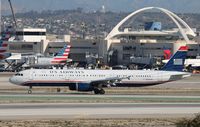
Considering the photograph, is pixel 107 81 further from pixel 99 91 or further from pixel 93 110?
pixel 93 110

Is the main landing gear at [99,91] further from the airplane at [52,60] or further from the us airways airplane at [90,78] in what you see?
the airplane at [52,60]

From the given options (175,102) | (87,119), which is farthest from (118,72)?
(87,119)

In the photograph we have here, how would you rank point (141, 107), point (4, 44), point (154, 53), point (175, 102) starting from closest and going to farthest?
point (141, 107) < point (175, 102) < point (4, 44) < point (154, 53)

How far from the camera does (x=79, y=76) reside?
271ft

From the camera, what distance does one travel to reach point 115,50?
19838cm

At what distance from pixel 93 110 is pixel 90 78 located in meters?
26.2

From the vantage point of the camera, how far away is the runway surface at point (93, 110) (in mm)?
52656

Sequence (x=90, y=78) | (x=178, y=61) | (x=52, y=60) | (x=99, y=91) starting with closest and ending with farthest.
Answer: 1. (x=99, y=91)
2. (x=90, y=78)
3. (x=178, y=61)
4. (x=52, y=60)

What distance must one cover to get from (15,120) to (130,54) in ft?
488

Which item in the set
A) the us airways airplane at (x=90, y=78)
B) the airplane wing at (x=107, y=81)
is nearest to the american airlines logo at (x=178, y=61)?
the us airways airplane at (x=90, y=78)

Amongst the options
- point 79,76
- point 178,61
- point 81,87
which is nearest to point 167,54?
point 178,61

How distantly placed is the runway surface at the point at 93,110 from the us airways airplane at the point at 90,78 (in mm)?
19451

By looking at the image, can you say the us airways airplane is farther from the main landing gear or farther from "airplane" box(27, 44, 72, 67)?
"airplane" box(27, 44, 72, 67)

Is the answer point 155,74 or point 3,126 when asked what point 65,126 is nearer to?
point 3,126
